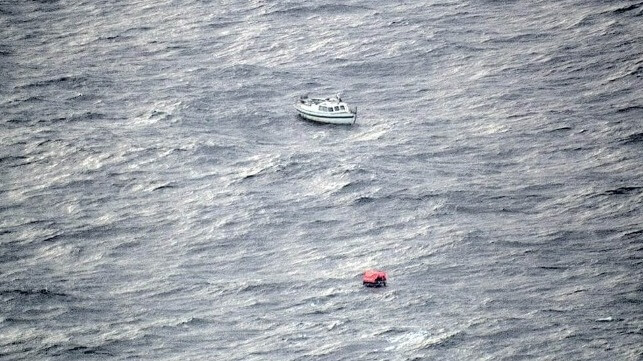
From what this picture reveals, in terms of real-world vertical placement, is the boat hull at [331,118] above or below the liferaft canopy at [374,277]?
above

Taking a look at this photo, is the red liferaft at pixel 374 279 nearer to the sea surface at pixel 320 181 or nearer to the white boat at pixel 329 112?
the sea surface at pixel 320 181

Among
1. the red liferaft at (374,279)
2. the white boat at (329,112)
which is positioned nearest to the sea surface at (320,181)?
the red liferaft at (374,279)

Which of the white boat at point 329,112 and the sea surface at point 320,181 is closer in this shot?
the sea surface at point 320,181

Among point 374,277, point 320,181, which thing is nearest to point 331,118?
point 320,181

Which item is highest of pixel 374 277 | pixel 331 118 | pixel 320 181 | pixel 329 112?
pixel 329 112

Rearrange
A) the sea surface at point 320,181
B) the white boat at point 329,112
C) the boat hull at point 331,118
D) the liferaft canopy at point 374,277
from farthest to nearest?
the boat hull at point 331,118
the white boat at point 329,112
the liferaft canopy at point 374,277
the sea surface at point 320,181

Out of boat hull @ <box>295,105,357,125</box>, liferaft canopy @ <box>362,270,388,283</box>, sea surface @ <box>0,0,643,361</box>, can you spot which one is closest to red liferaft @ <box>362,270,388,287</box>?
liferaft canopy @ <box>362,270,388,283</box>

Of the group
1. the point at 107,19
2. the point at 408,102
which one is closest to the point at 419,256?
the point at 408,102

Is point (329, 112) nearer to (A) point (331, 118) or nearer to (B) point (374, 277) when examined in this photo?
(A) point (331, 118)
